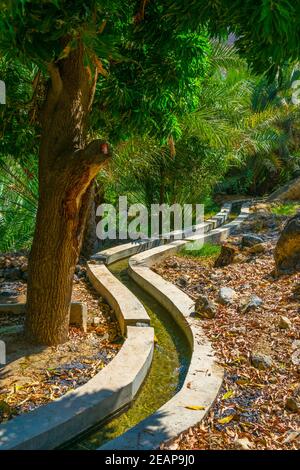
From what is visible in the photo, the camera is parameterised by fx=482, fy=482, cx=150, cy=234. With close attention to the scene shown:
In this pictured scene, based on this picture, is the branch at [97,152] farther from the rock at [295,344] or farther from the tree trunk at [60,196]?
the rock at [295,344]

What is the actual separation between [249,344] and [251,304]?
844mm

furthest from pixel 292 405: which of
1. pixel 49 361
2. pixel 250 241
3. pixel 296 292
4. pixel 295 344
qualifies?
pixel 250 241

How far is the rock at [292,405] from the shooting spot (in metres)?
2.92

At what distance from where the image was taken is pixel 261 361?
3.49 meters

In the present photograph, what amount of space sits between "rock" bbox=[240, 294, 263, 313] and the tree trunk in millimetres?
1710

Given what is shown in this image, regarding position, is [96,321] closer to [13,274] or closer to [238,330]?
[238,330]

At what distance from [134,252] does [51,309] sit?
15.0ft

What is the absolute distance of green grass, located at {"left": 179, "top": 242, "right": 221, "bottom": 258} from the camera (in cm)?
783

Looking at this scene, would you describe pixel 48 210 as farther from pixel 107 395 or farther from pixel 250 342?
pixel 250 342

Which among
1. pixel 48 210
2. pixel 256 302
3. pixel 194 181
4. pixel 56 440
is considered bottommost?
pixel 56 440

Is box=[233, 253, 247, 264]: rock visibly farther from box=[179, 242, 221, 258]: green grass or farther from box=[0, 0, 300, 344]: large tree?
box=[0, 0, 300, 344]: large tree

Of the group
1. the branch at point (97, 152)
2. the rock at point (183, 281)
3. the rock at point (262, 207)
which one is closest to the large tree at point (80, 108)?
the branch at point (97, 152)

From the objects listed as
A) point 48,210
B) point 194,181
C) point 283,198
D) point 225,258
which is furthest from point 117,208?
point 48,210

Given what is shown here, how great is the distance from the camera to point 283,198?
1485cm
